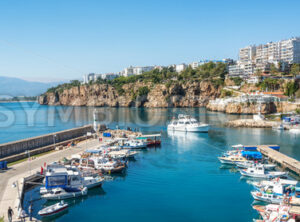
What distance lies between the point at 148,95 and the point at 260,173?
106293mm

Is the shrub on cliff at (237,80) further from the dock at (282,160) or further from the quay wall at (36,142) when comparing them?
the quay wall at (36,142)

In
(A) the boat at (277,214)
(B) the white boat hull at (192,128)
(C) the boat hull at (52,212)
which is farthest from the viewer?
(B) the white boat hull at (192,128)

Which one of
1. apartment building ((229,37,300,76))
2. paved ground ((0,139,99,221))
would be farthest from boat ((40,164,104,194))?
apartment building ((229,37,300,76))

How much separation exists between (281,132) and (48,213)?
47033mm

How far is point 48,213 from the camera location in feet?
62.5

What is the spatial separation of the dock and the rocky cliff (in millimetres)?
81852

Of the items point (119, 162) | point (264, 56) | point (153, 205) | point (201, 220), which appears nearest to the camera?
point (201, 220)

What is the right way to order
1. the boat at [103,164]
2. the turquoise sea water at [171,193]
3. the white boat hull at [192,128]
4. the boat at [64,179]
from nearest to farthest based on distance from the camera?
the turquoise sea water at [171,193]
the boat at [64,179]
the boat at [103,164]
the white boat hull at [192,128]

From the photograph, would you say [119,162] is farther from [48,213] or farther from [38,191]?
[48,213]

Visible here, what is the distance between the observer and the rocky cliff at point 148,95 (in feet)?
398

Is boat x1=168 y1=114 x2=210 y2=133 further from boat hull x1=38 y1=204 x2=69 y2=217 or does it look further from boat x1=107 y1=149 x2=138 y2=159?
boat hull x1=38 y1=204 x2=69 y2=217

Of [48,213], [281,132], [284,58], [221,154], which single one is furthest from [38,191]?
[284,58]

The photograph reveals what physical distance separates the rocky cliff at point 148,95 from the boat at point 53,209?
102986 mm

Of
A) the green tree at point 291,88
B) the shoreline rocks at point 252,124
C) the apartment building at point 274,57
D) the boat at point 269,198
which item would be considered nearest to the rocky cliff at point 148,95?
the apartment building at point 274,57
